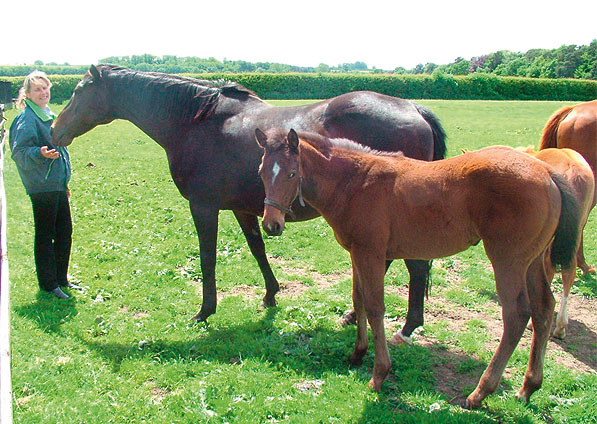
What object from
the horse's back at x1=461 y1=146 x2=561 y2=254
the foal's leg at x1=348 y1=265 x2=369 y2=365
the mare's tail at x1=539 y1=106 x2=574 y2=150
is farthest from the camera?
the mare's tail at x1=539 y1=106 x2=574 y2=150

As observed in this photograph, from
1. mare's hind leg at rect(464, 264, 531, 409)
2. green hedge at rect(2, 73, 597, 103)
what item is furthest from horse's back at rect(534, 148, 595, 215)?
green hedge at rect(2, 73, 597, 103)

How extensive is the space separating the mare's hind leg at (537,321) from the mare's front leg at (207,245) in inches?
121

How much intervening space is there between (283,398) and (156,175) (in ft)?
31.2

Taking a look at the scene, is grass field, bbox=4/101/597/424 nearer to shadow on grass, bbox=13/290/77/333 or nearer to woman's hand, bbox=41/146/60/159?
shadow on grass, bbox=13/290/77/333

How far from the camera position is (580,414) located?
3477mm

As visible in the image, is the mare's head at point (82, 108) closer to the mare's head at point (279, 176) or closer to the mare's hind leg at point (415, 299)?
the mare's head at point (279, 176)

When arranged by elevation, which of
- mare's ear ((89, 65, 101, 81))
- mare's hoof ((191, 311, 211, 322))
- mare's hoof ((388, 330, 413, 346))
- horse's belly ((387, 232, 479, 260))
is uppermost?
mare's ear ((89, 65, 101, 81))

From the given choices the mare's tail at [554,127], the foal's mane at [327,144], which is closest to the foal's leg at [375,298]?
the foal's mane at [327,144]

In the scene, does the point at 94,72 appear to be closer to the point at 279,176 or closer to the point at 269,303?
the point at 279,176

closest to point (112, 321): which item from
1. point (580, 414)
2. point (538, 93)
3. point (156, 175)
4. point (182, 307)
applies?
point (182, 307)

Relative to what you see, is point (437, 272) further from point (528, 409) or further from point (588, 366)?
point (528, 409)

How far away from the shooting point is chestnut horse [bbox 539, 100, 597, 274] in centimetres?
598

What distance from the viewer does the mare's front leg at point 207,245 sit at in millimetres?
5062

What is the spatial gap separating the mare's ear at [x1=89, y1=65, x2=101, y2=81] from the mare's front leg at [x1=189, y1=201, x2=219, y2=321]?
1.87 meters
